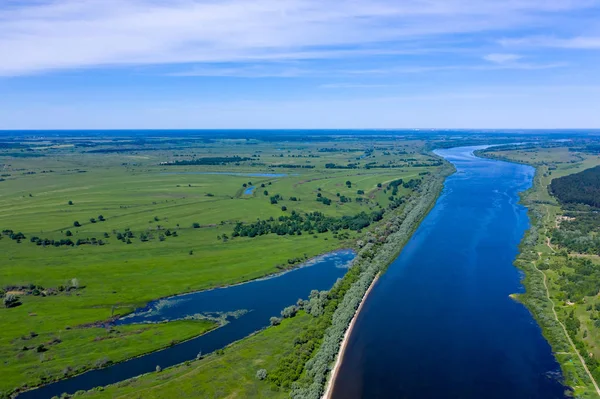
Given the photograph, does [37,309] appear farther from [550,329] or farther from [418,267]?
[550,329]

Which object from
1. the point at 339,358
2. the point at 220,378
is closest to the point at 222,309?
the point at 220,378

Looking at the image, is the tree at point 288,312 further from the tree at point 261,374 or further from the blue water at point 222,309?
the tree at point 261,374

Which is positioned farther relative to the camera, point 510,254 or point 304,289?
point 510,254

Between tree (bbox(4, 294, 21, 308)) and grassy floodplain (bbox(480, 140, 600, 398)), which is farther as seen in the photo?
tree (bbox(4, 294, 21, 308))

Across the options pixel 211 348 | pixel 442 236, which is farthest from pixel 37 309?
pixel 442 236

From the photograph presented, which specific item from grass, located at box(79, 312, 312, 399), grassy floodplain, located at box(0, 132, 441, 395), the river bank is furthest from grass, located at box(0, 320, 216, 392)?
the river bank

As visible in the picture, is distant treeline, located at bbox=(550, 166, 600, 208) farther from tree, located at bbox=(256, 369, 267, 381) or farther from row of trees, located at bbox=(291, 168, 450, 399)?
tree, located at bbox=(256, 369, 267, 381)
